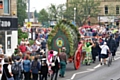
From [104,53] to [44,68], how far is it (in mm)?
8178

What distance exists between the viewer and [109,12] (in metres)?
78.4

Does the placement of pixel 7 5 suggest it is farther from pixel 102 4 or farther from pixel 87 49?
pixel 102 4

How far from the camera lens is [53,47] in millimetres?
22984

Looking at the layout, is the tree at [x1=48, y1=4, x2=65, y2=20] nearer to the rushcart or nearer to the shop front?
the shop front

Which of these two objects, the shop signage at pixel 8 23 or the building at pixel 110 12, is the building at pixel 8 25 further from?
the building at pixel 110 12

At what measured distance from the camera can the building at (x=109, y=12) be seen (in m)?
75.2

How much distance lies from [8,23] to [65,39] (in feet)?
21.8

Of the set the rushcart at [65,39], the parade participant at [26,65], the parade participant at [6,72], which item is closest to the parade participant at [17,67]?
the parade participant at [26,65]

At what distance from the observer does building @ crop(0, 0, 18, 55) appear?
2778cm

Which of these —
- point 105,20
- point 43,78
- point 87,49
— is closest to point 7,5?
point 87,49

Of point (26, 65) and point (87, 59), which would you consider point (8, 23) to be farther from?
point (26, 65)

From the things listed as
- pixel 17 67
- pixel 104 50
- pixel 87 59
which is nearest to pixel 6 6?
pixel 87 59

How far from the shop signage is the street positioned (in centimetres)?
543

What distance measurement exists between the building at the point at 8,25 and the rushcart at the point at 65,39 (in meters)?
5.53
